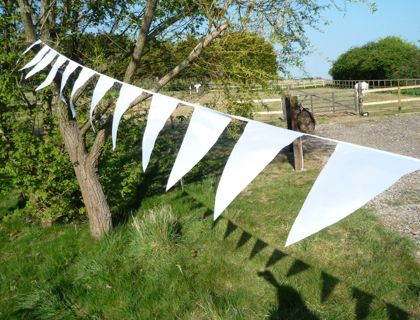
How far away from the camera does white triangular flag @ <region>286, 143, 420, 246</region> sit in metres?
1.30

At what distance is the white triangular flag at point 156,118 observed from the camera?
2303 millimetres

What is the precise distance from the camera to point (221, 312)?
310cm

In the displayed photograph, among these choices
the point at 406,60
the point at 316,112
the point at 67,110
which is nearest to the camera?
the point at 67,110

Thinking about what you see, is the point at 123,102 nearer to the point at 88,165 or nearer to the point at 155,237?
the point at 155,237

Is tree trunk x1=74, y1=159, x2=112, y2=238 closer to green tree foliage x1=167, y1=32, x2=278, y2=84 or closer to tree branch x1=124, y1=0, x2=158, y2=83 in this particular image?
tree branch x1=124, y1=0, x2=158, y2=83

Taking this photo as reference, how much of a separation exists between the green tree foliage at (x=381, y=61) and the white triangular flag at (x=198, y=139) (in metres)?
34.2

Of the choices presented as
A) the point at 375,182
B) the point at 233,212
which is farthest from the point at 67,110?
the point at 375,182

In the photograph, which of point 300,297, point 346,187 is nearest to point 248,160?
point 346,187

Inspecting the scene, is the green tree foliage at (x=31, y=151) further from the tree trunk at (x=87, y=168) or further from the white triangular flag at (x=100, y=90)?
the white triangular flag at (x=100, y=90)

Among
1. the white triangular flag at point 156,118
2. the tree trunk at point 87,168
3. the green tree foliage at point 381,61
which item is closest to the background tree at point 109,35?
the tree trunk at point 87,168

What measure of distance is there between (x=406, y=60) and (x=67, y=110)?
118ft

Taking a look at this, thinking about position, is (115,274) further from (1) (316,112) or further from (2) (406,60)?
(2) (406,60)

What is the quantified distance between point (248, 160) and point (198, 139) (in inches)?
16.6

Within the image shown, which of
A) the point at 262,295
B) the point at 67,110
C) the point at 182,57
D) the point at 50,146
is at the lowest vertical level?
the point at 262,295
